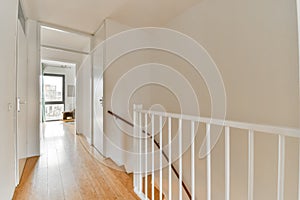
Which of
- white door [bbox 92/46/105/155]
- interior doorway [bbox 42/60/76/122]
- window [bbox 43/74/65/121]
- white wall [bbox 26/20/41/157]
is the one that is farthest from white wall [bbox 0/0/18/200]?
window [bbox 43/74/65/121]

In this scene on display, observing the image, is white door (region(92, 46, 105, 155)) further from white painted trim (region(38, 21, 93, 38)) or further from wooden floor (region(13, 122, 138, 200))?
white painted trim (region(38, 21, 93, 38))


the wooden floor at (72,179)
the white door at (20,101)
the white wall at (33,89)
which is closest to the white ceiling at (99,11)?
the white wall at (33,89)

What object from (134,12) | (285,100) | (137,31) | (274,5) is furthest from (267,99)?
(137,31)

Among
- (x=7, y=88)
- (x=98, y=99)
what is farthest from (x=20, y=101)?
(x=98, y=99)

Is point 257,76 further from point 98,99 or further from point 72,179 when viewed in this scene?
point 98,99

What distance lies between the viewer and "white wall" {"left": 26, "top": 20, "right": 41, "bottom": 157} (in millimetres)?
2785

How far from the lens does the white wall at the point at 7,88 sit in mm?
1352

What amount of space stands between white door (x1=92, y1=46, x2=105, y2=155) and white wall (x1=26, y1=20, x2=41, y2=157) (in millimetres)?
917

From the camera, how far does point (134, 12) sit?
272 centimetres

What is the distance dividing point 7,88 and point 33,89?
5.01ft

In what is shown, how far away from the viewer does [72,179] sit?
2.08m

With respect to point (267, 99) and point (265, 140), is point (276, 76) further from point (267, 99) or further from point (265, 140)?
point (265, 140)

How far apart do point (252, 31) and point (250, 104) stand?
2.52 ft

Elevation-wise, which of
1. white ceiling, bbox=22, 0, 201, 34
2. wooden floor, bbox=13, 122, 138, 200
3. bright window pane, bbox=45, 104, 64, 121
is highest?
white ceiling, bbox=22, 0, 201, 34
